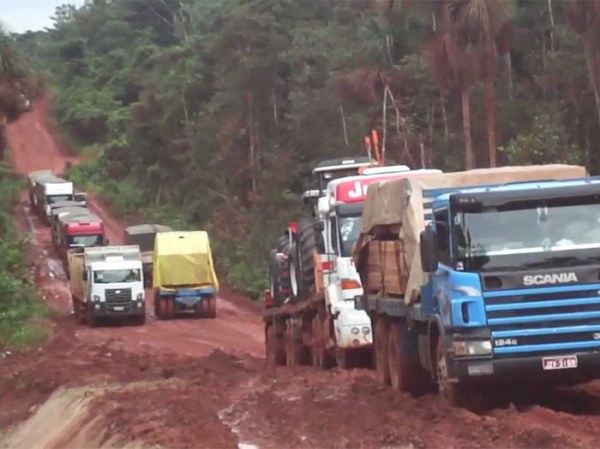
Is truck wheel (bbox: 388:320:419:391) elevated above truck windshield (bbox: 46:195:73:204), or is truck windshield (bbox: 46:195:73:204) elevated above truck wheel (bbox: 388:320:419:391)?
truck windshield (bbox: 46:195:73:204)

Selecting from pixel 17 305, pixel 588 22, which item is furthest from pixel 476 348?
pixel 17 305

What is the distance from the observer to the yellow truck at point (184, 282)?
140 ft

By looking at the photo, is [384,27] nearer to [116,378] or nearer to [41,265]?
[41,265]

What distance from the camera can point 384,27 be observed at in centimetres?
4825

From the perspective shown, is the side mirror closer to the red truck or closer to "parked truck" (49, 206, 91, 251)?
the red truck

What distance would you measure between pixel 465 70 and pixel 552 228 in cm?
2134

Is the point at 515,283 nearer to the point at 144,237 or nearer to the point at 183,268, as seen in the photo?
the point at 183,268

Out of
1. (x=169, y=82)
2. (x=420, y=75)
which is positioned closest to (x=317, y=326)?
(x=420, y=75)

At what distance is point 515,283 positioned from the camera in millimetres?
12094

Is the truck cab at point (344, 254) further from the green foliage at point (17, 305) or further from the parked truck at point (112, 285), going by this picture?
the parked truck at point (112, 285)

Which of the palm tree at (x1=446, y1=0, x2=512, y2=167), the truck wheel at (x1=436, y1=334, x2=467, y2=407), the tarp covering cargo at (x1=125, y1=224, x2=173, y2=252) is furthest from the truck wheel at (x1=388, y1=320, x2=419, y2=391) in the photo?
the tarp covering cargo at (x1=125, y1=224, x2=173, y2=252)

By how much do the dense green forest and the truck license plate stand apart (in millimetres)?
18624

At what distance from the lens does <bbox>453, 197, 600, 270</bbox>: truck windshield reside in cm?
1222

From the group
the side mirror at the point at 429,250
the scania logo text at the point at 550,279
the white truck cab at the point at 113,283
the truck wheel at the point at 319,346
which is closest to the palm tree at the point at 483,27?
the truck wheel at the point at 319,346
